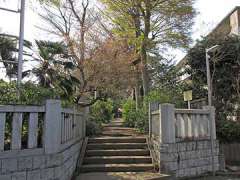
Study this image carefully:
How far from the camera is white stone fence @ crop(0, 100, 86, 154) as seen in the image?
4.95 m

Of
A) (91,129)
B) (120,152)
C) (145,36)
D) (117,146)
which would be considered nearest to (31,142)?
(120,152)

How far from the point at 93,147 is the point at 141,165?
6.55 feet

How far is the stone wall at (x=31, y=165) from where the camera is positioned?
480 centimetres

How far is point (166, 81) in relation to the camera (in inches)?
730

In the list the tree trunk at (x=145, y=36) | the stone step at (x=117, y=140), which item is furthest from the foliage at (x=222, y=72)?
the stone step at (x=117, y=140)

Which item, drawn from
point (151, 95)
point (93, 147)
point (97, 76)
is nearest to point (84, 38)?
point (97, 76)

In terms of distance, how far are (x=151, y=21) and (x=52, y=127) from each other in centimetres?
1092

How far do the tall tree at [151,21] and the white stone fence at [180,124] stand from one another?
6209 millimetres

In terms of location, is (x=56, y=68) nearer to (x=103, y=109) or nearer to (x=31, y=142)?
(x=103, y=109)

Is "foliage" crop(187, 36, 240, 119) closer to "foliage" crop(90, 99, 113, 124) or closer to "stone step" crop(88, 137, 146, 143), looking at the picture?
"stone step" crop(88, 137, 146, 143)

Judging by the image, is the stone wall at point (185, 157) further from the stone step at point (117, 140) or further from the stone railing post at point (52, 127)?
the stone railing post at point (52, 127)

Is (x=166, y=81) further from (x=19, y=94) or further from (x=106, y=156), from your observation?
(x=19, y=94)

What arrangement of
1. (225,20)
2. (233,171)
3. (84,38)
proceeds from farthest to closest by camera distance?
(225,20) < (84,38) < (233,171)

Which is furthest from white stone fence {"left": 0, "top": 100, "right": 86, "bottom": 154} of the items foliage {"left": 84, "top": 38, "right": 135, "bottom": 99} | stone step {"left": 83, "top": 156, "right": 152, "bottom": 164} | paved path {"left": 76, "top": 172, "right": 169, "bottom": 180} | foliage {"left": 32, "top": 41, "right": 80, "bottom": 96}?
foliage {"left": 84, "top": 38, "right": 135, "bottom": 99}
